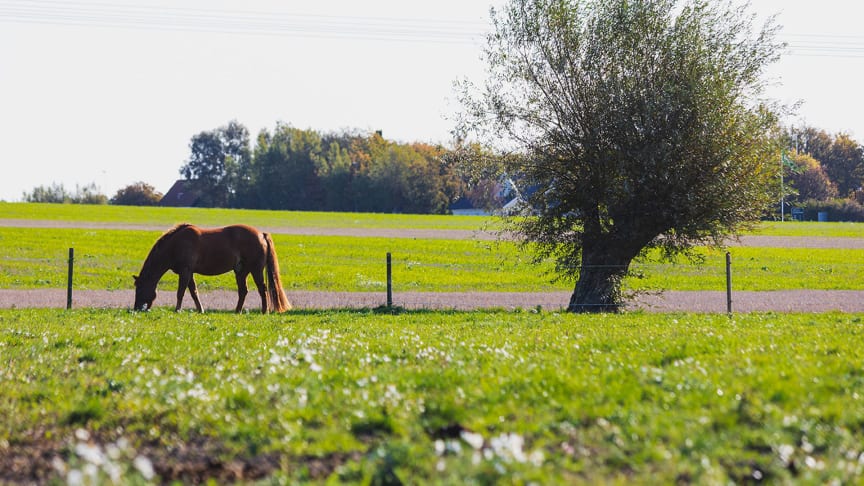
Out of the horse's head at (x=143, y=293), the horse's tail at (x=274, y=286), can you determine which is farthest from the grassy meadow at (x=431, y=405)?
the horse's tail at (x=274, y=286)

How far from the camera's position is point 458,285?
3450 centimetres

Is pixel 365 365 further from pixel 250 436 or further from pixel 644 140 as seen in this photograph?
pixel 644 140

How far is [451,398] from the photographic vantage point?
328 inches

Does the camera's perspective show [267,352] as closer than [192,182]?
Yes

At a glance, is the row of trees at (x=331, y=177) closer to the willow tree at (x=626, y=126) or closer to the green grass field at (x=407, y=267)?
the green grass field at (x=407, y=267)

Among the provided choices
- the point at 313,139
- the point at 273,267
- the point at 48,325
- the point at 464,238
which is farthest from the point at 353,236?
the point at 313,139

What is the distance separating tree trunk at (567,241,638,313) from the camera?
2531cm

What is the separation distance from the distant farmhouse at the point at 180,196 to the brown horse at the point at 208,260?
5706 inches

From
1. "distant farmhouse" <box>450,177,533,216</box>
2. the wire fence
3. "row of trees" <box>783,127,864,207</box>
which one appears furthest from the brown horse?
"row of trees" <box>783,127,864,207</box>

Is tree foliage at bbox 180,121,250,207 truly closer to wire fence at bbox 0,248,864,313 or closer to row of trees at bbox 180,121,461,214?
row of trees at bbox 180,121,461,214

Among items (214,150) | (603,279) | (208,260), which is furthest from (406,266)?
(214,150)

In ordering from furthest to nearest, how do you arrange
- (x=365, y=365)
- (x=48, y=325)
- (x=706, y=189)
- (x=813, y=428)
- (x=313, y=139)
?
(x=313, y=139), (x=706, y=189), (x=48, y=325), (x=365, y=365), (x=813, y=428)

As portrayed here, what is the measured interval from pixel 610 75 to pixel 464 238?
37.6m

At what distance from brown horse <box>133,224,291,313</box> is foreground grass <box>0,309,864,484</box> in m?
9.98
